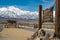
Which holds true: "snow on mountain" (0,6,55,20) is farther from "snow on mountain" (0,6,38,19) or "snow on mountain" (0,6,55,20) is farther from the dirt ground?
the dirt ground

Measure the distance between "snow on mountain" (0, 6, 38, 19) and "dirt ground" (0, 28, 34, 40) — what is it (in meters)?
0.34

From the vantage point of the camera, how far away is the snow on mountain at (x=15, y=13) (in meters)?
3.97

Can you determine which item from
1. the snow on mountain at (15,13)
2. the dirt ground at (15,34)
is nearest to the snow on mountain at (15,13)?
the snow on mountain at (15,13)

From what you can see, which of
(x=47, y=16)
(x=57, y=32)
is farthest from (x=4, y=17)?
(x=57, y=32)

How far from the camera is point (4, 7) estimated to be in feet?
13.2

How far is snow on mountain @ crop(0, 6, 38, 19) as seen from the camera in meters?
3.97

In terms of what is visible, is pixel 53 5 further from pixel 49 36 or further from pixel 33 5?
pixel 49 36

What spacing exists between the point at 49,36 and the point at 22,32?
702 millimetres

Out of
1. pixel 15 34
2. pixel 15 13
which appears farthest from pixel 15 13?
pixel 15 34

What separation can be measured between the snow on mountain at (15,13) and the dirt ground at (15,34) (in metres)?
0.34

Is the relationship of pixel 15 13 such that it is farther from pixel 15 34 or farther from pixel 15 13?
pixel 15 34

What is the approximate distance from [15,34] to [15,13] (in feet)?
1.66

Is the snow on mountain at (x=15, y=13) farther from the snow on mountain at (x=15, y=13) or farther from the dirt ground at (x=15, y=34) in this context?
the dirt ground at (x=15, y=34)

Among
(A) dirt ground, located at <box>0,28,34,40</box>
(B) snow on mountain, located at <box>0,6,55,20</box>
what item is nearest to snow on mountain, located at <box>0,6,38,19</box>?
(B) snow on mountain, located at <box>0,6,55,20</box>
